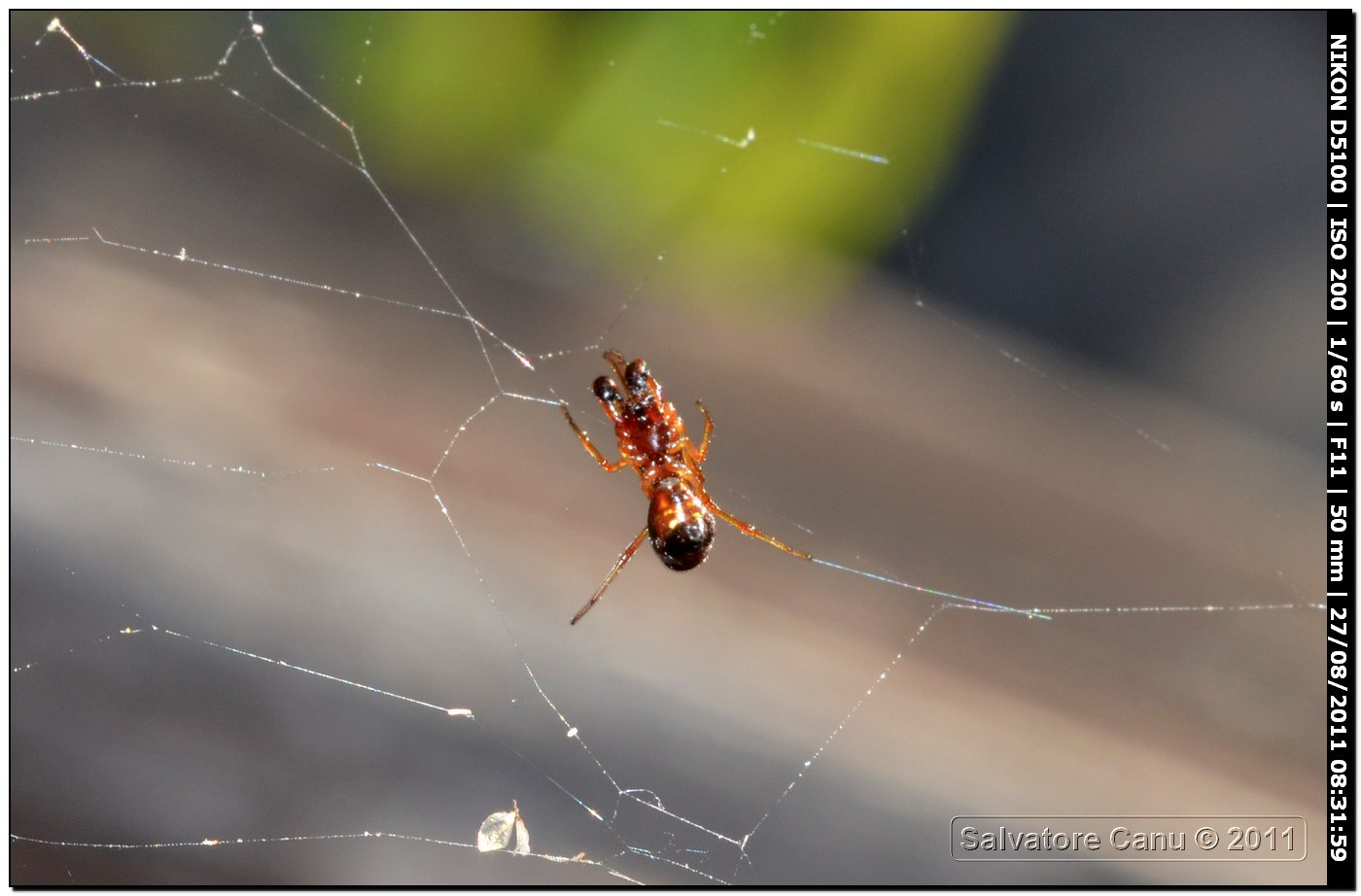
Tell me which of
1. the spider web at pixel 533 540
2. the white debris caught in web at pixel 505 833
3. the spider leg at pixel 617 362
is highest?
the spider leg at pixel 617 362

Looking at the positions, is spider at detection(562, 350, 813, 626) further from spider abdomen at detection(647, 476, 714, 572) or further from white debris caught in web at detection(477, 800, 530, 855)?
white debris caught in web at detection(477, 800, 530, 855)

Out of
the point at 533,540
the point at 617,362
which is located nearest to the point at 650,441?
the point at 617,362

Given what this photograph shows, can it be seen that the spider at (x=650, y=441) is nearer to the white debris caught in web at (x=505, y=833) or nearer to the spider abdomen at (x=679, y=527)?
the spider abdomen at (x=679, y=527)

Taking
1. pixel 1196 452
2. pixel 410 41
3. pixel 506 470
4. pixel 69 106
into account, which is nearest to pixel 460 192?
pixel 410 41

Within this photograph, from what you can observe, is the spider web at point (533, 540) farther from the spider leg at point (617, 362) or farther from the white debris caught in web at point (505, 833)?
the spider leg at point (617, 362)

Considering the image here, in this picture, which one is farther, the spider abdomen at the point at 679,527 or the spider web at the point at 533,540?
the spider web at the point at 533,540

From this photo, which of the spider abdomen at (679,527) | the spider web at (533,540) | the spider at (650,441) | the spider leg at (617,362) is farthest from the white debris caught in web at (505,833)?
the spider leg at (617,362)

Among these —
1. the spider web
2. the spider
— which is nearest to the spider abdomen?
the spider

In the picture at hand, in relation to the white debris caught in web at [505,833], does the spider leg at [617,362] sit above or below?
above

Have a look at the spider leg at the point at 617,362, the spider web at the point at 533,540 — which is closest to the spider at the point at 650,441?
the spider leg at the point at 617,362

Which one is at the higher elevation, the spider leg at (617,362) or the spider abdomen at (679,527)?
the spider leg at (617,362)
